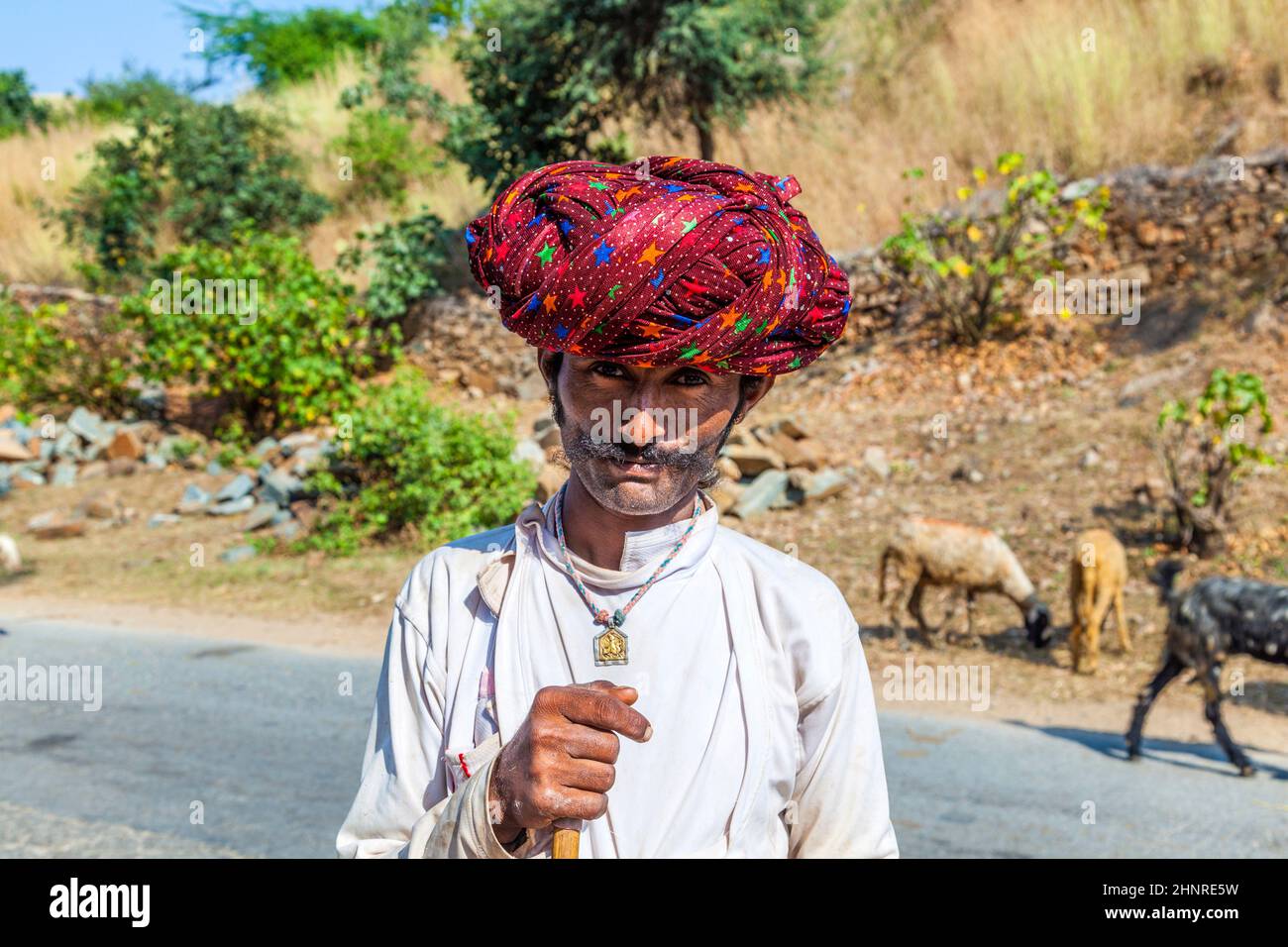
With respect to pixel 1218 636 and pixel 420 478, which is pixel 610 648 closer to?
pixel 1218 636

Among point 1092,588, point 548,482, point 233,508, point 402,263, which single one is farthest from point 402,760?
point 402,263

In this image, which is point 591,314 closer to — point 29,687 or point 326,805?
point 326,805

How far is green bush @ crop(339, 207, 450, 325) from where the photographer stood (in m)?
17.3

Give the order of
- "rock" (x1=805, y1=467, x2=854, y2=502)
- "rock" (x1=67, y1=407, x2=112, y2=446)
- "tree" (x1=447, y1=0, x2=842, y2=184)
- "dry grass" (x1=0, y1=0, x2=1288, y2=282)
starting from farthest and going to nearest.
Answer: "tree" (x1=447, y1=0, x2=842, y2=184), "rock" (x1=67, y1=407, x2=112, y2=446), "dry grass" (x1=0, y1=0, x2=1288, y2=282), "rock" (x1=805, y1=467, x2=854, y2=502)

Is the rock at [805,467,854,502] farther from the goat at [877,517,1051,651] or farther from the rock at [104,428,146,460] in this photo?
the rock at [104,428,146,460]

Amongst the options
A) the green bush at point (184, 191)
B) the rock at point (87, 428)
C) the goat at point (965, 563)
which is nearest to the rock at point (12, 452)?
the rock at point (87, 428)

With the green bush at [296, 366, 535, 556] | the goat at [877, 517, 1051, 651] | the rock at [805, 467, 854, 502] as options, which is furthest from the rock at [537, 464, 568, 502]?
the goat at [877, 517, 1051, 651]

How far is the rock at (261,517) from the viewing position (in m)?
12.5

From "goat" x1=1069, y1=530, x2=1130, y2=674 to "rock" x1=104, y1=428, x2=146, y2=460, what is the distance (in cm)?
1151

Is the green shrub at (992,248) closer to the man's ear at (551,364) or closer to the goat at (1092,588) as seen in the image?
the goat at (1092,588)

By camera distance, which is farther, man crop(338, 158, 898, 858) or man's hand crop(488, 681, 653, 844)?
man crop(338, 158, 898, 858)

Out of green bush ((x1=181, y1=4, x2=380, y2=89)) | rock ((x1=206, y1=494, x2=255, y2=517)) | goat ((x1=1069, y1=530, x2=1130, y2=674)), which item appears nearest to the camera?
goat ((x1=1069, y1=530, x2=1130, y2=674))

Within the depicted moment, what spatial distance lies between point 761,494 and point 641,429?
955cm

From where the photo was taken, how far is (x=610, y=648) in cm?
197
